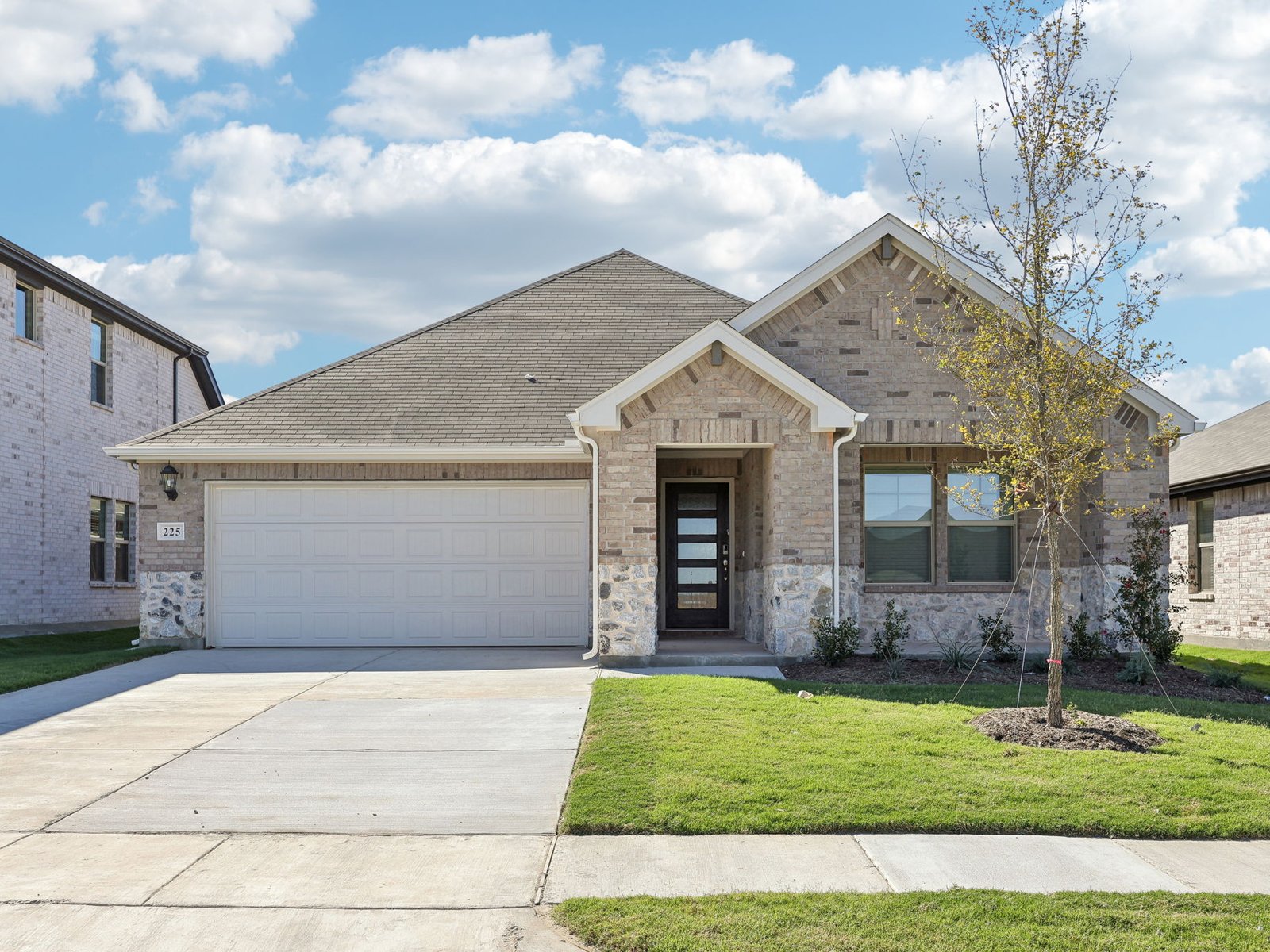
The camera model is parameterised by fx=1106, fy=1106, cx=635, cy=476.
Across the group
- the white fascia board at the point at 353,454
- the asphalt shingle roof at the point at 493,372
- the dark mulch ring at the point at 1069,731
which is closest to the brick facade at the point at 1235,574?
the asphalt shingle roof at the point at 493,372

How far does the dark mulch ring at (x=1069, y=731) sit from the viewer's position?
8414mm

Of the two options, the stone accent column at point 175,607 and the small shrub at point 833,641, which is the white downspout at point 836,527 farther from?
the stone accent column at point 175,607

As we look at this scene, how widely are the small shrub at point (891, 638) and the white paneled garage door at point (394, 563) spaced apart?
445 centimetres

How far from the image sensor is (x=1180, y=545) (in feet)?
69.8

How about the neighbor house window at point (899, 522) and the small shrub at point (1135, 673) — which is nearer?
the small shrub at point (1135, 673)

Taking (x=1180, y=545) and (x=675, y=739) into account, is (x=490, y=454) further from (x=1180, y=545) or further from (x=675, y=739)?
(x=1180, y=545)

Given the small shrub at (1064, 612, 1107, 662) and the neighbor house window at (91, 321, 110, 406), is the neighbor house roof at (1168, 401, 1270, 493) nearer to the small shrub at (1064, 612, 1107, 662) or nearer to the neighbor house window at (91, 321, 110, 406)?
the small shrub at (1064, 612, 1107, 662)

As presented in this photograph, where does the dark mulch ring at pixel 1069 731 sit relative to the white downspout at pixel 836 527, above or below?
below

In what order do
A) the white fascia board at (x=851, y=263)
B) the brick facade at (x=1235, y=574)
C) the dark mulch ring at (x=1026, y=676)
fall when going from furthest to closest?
the brick facade at (x=1235, y=574) < the white fascia board at (x=851, y=263) < the dark mulch ring at (x=1026, y=676)

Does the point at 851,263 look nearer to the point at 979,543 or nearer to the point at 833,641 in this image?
the point at 979,543

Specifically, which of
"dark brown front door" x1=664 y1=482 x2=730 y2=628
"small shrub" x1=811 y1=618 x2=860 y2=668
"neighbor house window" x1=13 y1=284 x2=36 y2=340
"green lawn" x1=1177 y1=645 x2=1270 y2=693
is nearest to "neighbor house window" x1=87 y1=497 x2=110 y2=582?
"neighbor house window" x1=13 y1=284 x2=36 y2=340

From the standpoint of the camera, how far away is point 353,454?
1533cm

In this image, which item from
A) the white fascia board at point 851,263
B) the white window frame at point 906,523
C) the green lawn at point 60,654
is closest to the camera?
the green lawn at point 60,654

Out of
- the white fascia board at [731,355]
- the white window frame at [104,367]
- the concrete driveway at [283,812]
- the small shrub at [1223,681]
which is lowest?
the small shrub at [1223,681]
